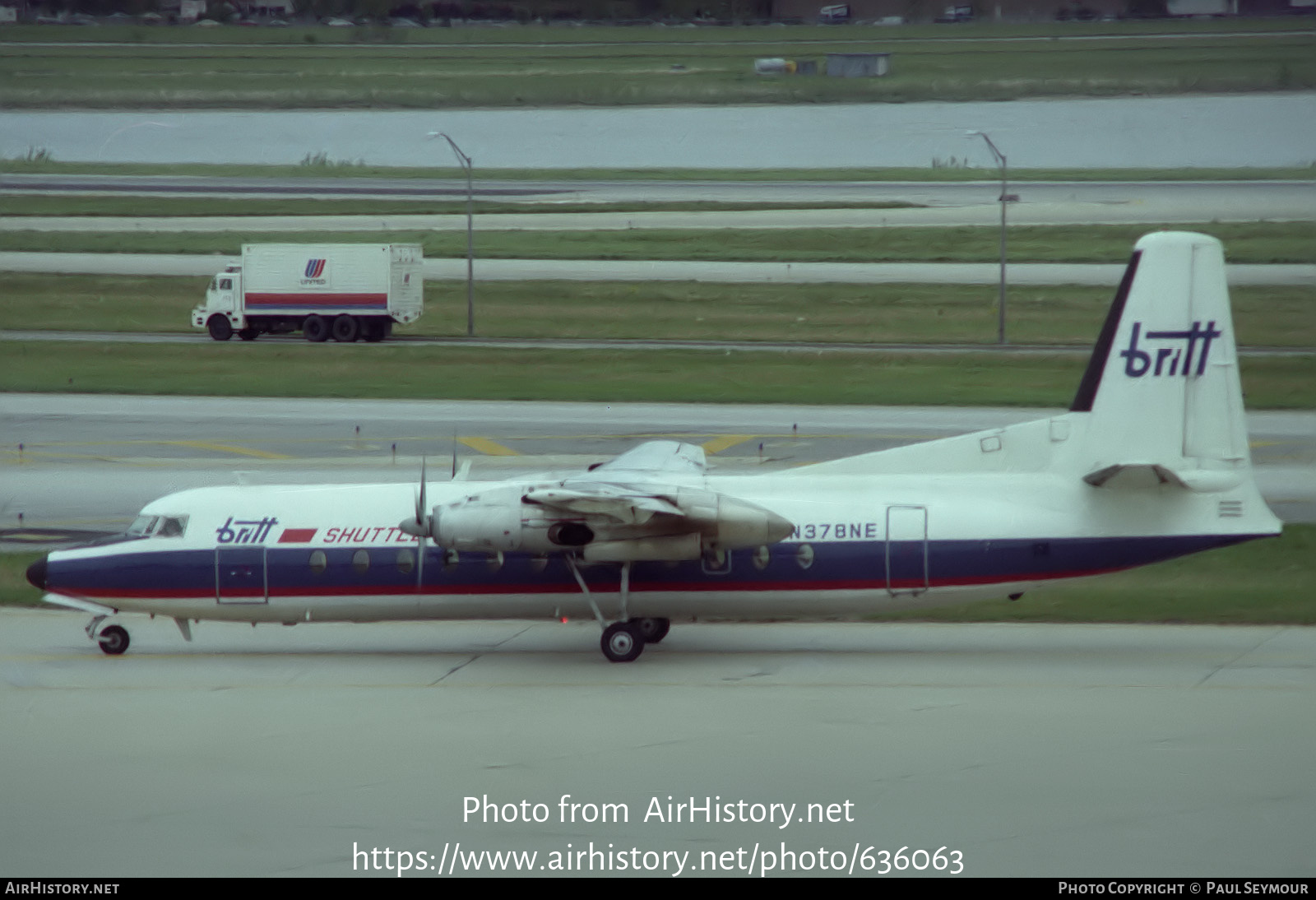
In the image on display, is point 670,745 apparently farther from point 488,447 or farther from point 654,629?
point 488,447

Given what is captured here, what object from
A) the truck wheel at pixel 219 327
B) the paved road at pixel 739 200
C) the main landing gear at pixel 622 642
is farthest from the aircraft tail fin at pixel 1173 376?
the paved road at pixel 739 200

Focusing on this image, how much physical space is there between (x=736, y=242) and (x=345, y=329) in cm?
2047

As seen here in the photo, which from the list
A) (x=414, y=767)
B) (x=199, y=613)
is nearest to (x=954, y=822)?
(x=414, y=767)

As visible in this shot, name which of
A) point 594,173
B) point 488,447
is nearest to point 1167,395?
point 488,447

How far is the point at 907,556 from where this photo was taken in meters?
19.7

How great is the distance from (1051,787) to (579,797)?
4.66 metres

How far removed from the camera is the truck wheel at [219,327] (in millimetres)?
56844

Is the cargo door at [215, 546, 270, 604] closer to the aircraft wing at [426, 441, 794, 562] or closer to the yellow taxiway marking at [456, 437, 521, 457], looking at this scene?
the aircraft wing at [426, 441, 794, 562]

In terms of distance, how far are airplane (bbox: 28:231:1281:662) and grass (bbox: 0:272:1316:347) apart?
108 feet

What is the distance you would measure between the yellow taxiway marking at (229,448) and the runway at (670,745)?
12420 mm

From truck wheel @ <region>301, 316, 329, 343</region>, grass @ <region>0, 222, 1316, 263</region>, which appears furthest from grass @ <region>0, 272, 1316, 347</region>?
grass @ <region>0, 222, 1316, 263</region>

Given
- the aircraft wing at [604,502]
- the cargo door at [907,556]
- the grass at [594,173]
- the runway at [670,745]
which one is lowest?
the runway at [670,745]

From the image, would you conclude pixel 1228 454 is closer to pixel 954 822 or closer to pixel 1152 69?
pixel 954 822

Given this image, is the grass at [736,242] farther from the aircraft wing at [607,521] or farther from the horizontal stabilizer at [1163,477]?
the aircraft wing at [607,521]
